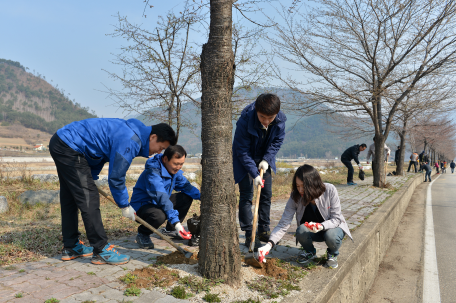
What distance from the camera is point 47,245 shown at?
351cm

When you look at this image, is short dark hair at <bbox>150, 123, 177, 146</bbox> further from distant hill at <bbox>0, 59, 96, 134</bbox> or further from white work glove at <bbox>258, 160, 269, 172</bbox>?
distant hill at <bbox>0, 59, 96, 134</bbox>

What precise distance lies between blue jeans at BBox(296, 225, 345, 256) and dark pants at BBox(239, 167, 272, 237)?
0.55 meters

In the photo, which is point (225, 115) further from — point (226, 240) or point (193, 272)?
point (193, 272)

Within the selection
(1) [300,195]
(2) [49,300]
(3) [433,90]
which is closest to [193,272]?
(2) [49,300]

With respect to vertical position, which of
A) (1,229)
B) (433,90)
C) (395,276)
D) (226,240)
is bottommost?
(395,276)

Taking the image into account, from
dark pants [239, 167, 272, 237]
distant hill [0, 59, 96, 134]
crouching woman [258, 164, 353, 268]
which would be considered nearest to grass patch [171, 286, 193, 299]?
crouching woman [258, 164, 353, 268]

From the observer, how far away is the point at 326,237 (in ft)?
9.55

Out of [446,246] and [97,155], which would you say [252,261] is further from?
[446,246]

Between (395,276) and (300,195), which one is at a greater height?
(300,195)

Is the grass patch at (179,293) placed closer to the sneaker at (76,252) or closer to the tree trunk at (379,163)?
the sneaker at (76,252)

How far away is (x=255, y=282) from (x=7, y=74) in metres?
233

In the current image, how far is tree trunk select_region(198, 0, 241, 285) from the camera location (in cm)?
245

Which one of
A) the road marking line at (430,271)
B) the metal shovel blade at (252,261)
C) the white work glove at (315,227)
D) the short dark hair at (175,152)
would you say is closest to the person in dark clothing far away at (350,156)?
the road marking line at (430,271)

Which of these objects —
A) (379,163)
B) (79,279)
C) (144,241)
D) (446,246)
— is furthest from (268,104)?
(379,163)
